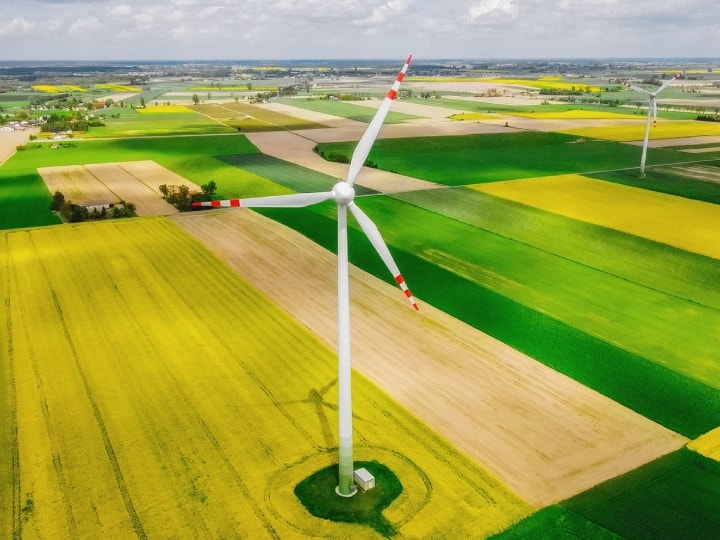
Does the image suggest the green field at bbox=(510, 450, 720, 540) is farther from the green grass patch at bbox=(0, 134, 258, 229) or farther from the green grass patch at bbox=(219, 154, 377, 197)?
the green grass patch at bbox=(0, 134, 258, 229)

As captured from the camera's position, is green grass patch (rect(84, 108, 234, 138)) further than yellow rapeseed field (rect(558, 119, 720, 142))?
Yes

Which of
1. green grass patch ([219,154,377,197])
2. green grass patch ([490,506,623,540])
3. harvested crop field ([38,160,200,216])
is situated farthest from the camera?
green grass patch ([219,154,377,197])

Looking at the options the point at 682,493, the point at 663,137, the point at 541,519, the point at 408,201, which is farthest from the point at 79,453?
the point at 663,137

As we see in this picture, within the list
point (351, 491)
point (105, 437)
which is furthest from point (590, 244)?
point (105, 437)

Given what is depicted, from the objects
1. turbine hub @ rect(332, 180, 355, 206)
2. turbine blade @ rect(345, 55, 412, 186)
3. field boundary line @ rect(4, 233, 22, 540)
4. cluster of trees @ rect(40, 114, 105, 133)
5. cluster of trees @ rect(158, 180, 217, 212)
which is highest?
turbine blade @ rect(345, 55, 412, 186)

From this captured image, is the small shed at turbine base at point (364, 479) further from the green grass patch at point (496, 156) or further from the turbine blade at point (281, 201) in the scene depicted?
the green grass patch at point (496, 156)

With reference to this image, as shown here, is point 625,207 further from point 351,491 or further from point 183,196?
point 351,491

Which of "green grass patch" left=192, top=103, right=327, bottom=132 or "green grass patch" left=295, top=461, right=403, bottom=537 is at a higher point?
"green grass patch" left=192, top=103, right=327, bottom=132

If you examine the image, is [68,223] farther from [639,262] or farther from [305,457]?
[639,262]

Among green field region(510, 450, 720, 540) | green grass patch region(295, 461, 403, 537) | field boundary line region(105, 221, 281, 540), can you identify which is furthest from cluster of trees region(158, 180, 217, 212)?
green field region(510, 450, 720, 540)
